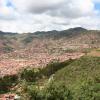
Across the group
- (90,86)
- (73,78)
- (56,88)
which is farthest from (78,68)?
(56,88)

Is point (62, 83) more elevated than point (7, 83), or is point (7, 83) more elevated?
point (62, 83)

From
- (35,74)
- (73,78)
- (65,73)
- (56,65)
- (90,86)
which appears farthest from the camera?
(56,65)

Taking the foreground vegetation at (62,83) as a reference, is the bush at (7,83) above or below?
below

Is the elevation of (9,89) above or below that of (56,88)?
below

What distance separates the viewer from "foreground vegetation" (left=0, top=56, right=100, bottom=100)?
186 feet

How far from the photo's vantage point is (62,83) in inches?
2697

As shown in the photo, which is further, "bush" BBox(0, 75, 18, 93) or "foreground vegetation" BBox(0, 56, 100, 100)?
"bush" BBox(0, 75, 18, 93)

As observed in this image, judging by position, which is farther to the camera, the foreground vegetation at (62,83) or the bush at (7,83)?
the bush at (7,83)

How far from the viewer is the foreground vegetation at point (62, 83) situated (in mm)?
56844

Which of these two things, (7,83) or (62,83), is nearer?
(62,83)

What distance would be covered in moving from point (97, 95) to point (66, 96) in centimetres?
745

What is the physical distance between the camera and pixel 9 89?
440ft

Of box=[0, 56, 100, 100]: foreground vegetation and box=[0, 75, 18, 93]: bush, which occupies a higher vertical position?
box=[0, 56, 100, 100]: foreground vegetation

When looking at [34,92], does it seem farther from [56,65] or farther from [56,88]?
[56,65]
